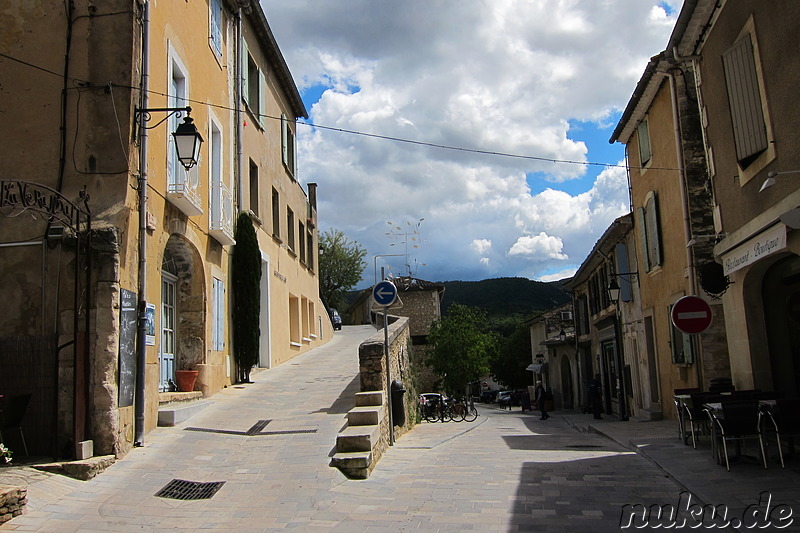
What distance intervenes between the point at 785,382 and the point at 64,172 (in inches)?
405

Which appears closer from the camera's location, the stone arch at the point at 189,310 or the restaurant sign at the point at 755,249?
the restaurant sign at the point at 755,249

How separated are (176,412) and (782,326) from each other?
8855 mm

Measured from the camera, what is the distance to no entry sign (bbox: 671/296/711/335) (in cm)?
927

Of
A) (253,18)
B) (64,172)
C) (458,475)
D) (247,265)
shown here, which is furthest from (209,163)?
(458,475)

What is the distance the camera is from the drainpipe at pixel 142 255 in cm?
890

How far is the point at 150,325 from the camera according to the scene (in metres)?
9.47

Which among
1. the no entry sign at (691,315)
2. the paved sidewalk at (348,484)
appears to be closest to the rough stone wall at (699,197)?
the paved sidewalk at (348,484)

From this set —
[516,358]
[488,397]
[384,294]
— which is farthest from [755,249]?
[516,358]

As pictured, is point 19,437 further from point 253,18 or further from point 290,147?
point 290,147

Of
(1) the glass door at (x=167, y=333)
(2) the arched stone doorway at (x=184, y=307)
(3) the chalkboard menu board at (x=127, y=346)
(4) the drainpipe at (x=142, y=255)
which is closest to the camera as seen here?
(3) the chalkboard menu board at (x=127, y=346)

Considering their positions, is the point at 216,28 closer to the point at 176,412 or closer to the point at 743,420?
the point at 176,412

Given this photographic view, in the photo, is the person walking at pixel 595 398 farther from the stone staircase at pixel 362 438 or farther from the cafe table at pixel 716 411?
the cafe table at pixel 716 411

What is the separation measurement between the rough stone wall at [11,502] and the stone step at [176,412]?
3840 millimetres

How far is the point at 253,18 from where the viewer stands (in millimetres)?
17922
